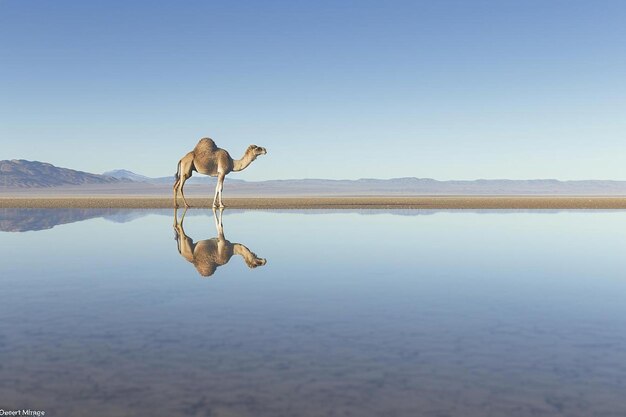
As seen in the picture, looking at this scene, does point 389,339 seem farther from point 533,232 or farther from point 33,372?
point 533,232

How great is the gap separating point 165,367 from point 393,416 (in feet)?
7.10

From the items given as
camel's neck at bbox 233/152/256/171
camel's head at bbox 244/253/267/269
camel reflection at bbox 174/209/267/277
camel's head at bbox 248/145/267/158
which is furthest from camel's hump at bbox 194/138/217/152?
camel's head at bbox 244/253/267/269

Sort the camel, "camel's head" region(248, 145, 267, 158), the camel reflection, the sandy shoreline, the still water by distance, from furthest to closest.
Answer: the sandy shoreline
"camel's head" region(248, 145, 267, 158)
the camel
the camel reflection
the still water

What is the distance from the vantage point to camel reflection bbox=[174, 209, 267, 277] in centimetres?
1246

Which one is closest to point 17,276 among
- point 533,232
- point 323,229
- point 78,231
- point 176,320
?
point 176,320

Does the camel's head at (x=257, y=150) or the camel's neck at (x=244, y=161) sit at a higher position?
the camel's head at (x=257, y=150)

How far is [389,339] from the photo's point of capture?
6.52 m

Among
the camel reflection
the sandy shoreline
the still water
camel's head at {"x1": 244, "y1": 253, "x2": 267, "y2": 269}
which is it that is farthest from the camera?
the sandy shoreline

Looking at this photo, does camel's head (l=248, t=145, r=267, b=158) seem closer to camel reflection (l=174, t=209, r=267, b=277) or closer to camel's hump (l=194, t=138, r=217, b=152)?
camel's hump (l=194, t=138, r=217, b=152)

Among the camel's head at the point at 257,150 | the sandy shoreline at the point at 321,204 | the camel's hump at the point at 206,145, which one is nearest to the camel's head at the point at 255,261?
the camel's head at the point at 257,150

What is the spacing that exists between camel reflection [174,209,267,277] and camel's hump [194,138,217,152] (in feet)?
55.4

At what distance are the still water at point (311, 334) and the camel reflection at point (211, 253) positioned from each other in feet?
0.41

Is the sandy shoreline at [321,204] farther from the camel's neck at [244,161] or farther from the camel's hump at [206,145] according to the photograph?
the camel's hump at [206,145]

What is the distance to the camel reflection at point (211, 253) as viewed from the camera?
12461 millimetres
